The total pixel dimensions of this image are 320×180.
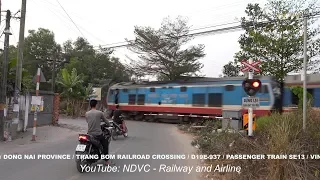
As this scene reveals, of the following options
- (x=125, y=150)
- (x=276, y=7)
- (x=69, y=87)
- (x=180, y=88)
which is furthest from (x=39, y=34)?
(x=125, y=150)

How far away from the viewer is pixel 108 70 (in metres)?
48.0

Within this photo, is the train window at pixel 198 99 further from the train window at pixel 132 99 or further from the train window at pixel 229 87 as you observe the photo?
the train window at pixel 132 99

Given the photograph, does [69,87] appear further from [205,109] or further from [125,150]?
[125,150]

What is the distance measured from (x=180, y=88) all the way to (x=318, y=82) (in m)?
9.93

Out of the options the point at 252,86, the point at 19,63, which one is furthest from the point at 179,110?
the point at 252,86

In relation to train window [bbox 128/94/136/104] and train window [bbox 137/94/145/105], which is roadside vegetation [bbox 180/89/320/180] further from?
train window [bbox 128/94/136/104]

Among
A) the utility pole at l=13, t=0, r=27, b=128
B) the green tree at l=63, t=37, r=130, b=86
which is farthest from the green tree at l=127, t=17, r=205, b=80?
the utility pole at l=13, t=0, r=27, b=128

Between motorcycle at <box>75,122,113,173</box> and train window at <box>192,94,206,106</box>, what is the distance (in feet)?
53.2

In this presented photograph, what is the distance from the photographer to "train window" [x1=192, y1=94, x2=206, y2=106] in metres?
23.7

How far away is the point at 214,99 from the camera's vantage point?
23.0m

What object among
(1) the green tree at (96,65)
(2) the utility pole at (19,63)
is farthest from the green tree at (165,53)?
(2) the utility pole at (19,63)

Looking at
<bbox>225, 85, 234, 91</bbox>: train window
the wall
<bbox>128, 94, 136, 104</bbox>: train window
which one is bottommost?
the wall

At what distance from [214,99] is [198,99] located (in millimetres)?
1459

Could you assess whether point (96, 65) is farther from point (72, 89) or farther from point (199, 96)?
point (199, 96)
